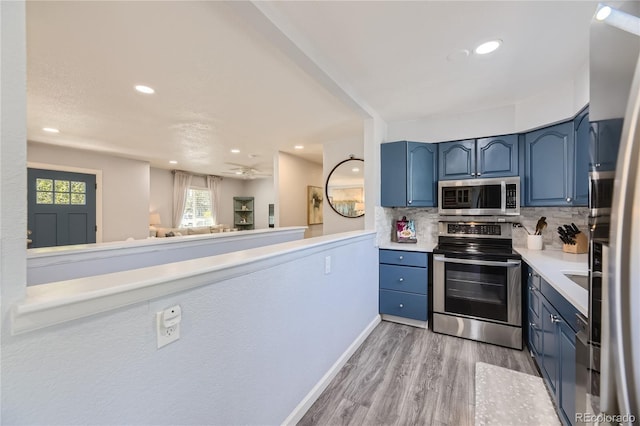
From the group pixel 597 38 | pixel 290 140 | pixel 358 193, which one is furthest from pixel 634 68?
pixel 290 140

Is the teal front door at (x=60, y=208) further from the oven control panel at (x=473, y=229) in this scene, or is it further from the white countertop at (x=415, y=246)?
the oven control panel at (x=473, y=229)

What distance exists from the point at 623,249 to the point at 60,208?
249 inches

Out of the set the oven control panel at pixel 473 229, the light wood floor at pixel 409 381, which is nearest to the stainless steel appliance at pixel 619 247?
the light wood floor at pixel 409 381

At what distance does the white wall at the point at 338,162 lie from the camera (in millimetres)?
3996

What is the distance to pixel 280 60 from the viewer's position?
77.5 inches

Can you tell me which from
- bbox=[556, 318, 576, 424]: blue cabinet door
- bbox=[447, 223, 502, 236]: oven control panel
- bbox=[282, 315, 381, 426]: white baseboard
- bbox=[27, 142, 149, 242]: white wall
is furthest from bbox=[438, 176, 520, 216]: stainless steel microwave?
bbox=[27, 142, 149, 242]: white wall

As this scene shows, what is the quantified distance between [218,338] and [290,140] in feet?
11.2

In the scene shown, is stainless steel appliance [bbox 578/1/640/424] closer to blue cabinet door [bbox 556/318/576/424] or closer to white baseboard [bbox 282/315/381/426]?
blue cabinet door [bbox 556/318/576/424]

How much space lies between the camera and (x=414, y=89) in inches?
97.5

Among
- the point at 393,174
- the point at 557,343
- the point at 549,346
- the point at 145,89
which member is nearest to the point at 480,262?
the point at 549,346

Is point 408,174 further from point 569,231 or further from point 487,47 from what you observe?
point 569,231

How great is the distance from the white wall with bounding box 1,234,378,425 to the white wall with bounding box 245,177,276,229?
6.90 m

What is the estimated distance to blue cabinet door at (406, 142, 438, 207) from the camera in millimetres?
3094

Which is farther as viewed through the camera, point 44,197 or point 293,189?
point 293,189
